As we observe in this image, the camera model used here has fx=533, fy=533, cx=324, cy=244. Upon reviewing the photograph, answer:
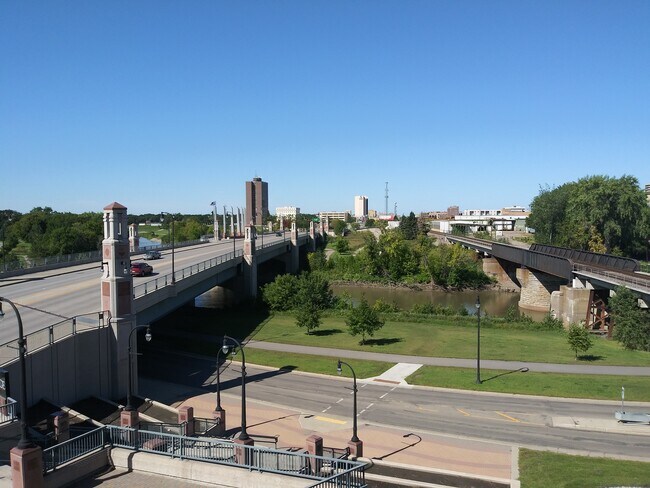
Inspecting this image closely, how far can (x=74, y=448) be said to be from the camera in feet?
53.5

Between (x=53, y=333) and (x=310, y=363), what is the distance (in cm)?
1692

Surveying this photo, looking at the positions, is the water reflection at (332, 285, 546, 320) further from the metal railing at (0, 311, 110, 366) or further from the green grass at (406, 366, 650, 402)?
the metal railing at (0, 311, 110, 366)

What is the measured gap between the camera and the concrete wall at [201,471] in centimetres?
1506

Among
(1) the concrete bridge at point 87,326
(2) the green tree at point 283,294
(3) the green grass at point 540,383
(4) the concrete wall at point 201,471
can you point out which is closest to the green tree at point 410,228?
(2) the green tree at point 283,294

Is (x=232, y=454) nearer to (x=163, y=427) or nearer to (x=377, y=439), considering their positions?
(x=163, y=427)

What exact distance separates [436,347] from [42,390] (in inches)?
1052

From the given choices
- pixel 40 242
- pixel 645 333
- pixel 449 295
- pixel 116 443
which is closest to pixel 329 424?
pixel 116 443

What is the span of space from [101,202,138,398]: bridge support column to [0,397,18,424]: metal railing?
8358mm

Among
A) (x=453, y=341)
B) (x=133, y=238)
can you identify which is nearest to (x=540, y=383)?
(x=453, y=341)

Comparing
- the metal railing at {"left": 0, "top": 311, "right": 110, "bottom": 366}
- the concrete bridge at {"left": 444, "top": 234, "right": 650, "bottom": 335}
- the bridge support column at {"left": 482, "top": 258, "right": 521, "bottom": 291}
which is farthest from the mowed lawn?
the bridge support column at {"left": 482, "top": 258, "right": 521, "bottom": 291}

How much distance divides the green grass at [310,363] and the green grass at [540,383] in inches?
111

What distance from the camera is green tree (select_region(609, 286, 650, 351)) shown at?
38.7 metres

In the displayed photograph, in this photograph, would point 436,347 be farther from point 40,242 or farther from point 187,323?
point 40,242

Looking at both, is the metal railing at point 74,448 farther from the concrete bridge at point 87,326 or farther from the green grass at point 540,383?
the green grass at point 540,383
